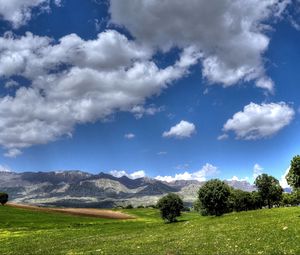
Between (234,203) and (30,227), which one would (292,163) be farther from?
(234,203)

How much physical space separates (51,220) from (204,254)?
9811 cm

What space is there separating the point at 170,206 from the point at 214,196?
11.1 metres

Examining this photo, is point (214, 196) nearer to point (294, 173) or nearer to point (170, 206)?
point (170, 206)

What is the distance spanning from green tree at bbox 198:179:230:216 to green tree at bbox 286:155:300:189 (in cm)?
3169

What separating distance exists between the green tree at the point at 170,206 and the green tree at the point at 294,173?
38.7m

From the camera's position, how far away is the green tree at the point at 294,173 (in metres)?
67.2

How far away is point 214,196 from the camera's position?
327ft

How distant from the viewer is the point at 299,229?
43250 millimetres

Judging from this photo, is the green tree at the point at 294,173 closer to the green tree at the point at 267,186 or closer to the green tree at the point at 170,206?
the green tree at the point at 170,206

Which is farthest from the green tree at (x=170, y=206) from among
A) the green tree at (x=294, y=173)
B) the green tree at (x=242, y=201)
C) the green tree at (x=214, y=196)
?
the green tree at (x=242, y=201)

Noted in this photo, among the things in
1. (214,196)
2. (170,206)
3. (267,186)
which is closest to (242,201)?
(267,186)

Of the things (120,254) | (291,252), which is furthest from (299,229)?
(120,254)

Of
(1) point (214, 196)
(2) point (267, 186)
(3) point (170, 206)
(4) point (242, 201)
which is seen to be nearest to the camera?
(1) point (214, 196)

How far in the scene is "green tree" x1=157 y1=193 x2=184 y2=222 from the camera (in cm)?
Result: 10212
